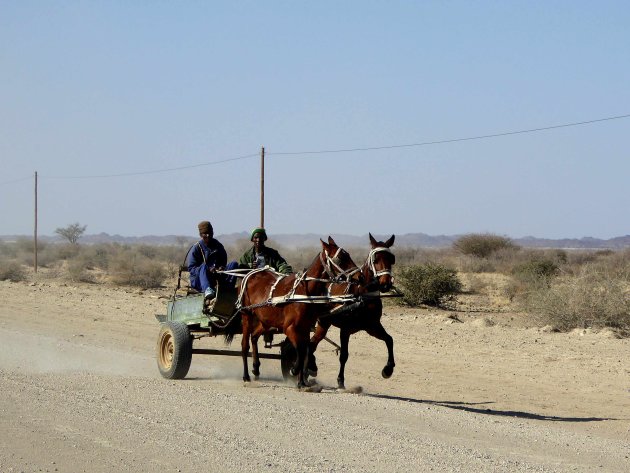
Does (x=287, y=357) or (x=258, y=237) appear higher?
(x=258, y=237)

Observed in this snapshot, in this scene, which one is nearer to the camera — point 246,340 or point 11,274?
point 246,340

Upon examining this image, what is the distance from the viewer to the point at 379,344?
22.4 m

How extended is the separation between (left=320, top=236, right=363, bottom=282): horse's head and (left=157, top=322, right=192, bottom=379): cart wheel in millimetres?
2758

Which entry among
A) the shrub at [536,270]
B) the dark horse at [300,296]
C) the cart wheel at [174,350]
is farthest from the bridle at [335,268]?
the shrub at [536,270]

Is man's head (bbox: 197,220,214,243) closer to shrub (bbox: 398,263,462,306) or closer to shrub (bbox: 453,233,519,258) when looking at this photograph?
shrub (bbox: 398,263,462,306)

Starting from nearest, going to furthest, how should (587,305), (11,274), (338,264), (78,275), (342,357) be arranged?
(338,264)
(342,357)
(587,305)
(11,274)
(78,275)

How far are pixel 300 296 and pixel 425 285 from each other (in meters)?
18.4

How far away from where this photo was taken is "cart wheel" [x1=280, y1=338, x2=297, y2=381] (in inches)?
626

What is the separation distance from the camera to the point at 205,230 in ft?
52.2

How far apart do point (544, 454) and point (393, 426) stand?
1.73 meters

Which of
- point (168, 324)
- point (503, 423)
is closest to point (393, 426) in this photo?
point (503, 423)

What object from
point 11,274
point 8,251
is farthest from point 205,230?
point 8,251

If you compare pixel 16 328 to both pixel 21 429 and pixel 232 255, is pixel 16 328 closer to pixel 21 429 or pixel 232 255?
pixel 21 429

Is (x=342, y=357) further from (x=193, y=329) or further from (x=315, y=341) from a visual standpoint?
(x=193, y=329)
